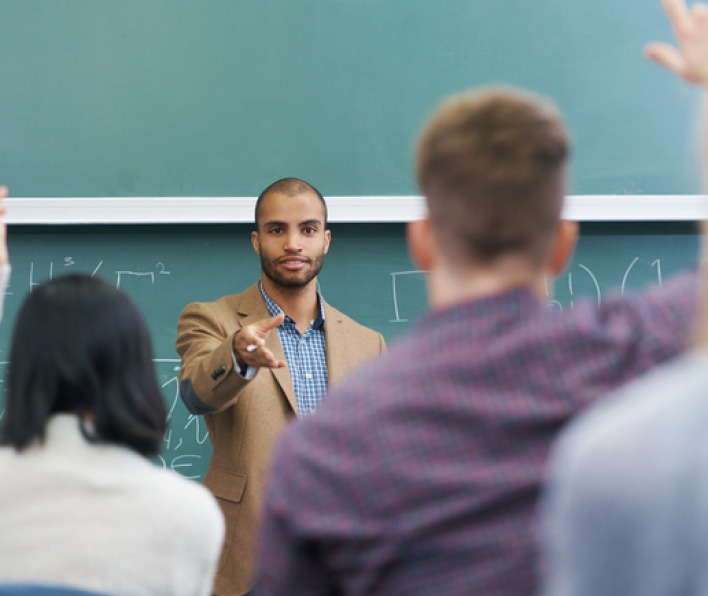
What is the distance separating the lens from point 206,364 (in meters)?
2.71

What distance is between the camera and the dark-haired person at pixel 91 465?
1.36 m

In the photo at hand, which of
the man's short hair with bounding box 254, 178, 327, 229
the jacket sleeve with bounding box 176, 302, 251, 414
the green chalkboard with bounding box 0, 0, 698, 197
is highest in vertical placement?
the green chalkboard with bounding box 0, 0, 698, 197

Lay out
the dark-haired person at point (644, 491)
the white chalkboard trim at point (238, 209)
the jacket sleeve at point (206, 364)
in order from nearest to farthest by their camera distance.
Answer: the dark-haired person at point (644, 491), the jacket sleeve at point (206, 364), the white chalkboard trim at point (238, 209)

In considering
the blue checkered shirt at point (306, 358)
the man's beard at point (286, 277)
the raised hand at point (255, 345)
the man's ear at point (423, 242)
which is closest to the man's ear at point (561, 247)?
the man's ear at point (423, 242)

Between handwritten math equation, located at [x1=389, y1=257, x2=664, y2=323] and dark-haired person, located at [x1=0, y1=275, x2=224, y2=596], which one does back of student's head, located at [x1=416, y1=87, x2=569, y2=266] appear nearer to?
dark-haired person, located at [x1=0, y1=275, x2=224, y2=596]

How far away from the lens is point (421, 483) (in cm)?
99

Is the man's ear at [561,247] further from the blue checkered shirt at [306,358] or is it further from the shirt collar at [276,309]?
the shirt collar at [276,309]

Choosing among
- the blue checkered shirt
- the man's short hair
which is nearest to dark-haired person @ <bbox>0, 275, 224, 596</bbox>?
the blue checkered shirt

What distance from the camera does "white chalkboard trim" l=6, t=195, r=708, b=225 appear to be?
336 cm

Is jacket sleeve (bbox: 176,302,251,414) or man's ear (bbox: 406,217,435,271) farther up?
jacket sleeve (bbox: 176,302,251,414)

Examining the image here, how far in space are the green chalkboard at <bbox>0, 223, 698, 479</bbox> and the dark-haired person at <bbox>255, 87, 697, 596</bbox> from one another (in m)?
2.33

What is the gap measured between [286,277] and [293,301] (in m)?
0.09

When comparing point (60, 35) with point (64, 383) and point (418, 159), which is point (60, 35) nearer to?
point (64, 383)

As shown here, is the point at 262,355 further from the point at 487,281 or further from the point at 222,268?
the point at 487,281
